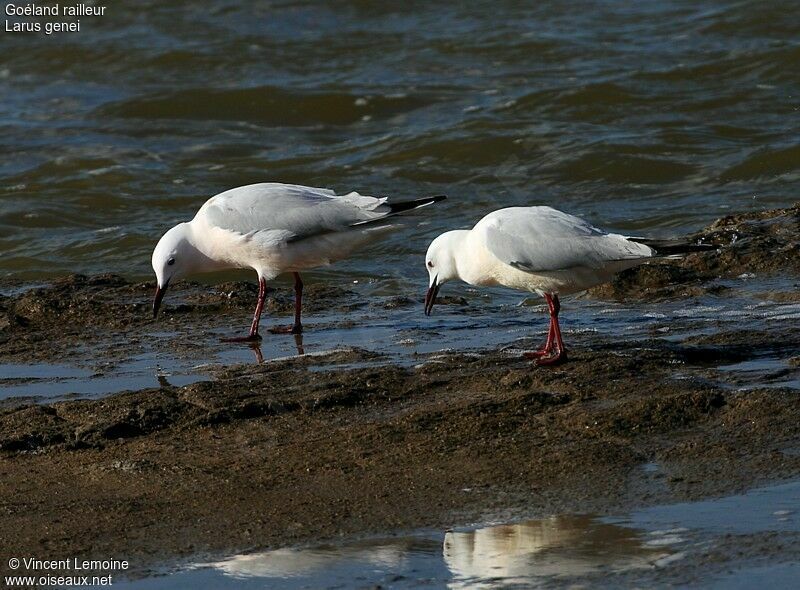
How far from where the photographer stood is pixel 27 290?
9.41m

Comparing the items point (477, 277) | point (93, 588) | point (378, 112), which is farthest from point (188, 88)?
point (93, 588)

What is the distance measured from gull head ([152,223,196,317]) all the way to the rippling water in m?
2.13

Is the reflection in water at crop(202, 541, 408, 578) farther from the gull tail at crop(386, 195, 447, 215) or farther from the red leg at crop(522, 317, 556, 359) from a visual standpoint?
the gull tail at crop(386, 195, 447, 215)

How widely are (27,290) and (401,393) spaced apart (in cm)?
429

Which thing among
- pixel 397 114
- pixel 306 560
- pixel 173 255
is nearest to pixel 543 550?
pixel 306 560

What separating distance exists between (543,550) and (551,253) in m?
2.79

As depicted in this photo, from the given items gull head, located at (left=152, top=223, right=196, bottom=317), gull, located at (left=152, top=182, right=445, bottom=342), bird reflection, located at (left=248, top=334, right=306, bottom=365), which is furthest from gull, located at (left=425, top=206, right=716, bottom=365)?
gull head, located at (left=152, top=223, right=196, bottom=317)

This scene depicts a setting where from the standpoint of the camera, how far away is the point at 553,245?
6.85m

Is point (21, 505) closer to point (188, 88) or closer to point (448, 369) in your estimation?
point (448, 369)

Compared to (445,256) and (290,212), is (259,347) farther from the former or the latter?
(445,256)

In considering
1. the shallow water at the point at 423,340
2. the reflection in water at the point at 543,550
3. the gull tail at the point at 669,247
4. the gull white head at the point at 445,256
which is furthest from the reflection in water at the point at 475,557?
the gull white head at the point at 445,256

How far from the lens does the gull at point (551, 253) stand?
6.75m

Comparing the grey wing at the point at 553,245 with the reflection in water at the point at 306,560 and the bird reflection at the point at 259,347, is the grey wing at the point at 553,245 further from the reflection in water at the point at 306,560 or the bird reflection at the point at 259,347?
the reflection in water at the point at 306,560

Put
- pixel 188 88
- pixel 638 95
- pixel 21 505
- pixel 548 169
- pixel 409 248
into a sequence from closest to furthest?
pixel 21 505 → pixel 409 248 → pixel 548 169 → pixel 638 95 → pixel 188 88
